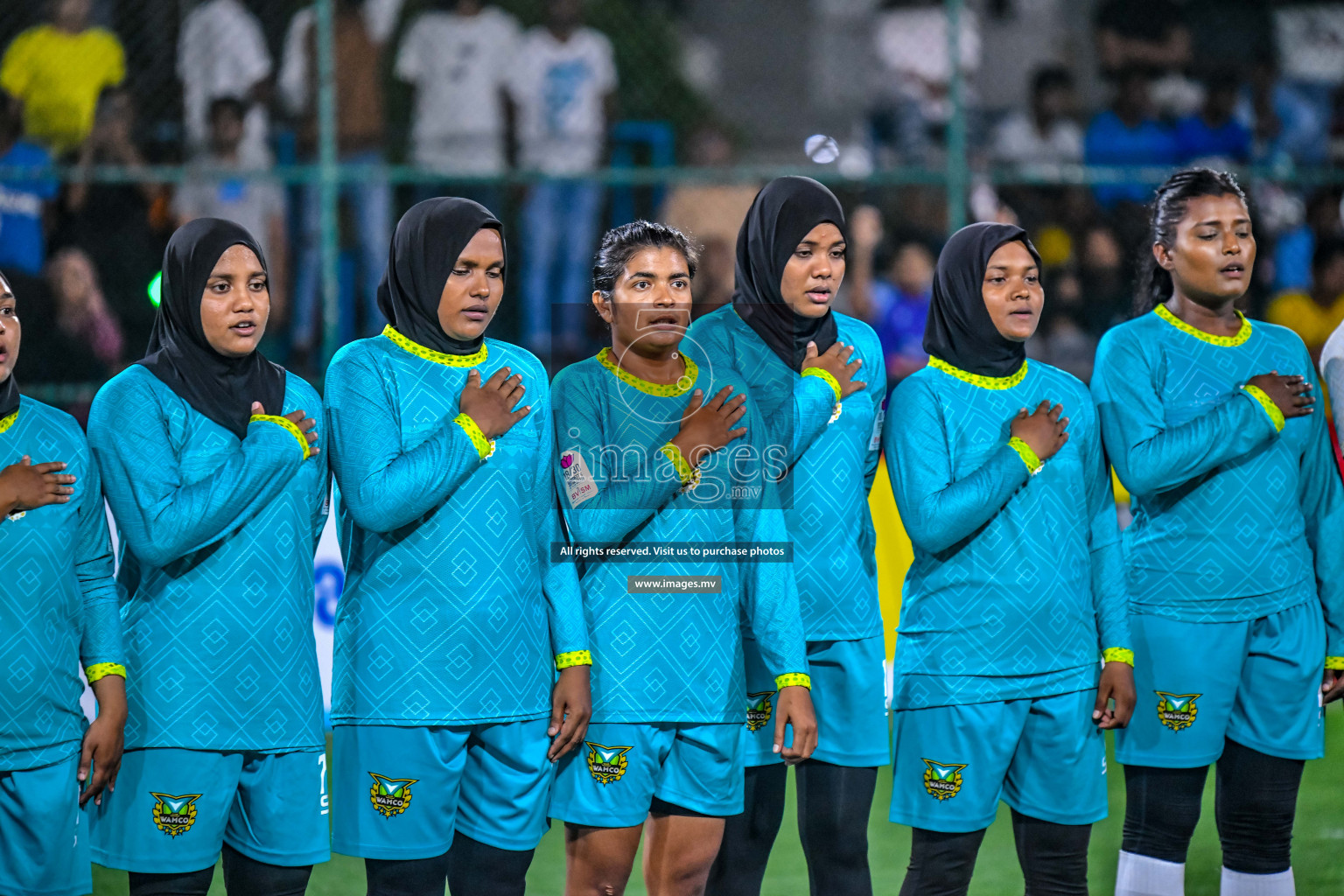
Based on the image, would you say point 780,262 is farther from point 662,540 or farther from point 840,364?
point 662,540

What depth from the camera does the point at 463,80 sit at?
8688 mm

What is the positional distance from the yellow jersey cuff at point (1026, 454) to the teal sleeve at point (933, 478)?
→ 11mm

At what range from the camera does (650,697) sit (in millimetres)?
3365

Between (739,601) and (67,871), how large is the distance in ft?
5.11

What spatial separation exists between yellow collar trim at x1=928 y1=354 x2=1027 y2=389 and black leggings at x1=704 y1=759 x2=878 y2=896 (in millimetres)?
968

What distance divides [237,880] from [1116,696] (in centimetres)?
205

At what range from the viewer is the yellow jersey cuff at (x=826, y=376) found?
12.1 ft

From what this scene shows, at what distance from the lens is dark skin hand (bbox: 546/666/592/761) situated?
3350 mm

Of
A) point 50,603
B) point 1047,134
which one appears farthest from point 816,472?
point 1047,134

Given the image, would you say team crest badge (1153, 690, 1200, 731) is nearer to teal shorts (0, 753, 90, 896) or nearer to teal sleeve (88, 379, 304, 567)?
teal sleeve (88, 379, 304, 567)

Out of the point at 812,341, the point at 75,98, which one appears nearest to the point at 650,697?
the point at 812,341

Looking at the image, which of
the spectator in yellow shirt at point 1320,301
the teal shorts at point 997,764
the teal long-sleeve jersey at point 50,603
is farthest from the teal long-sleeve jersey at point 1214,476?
the spectator in yellow shirt at point 1320,301

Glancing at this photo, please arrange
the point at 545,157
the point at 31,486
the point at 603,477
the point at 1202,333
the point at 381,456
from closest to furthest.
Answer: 1. the point at 31,486
2. the point at 381,456
3. the point at 603,477
4. the point at 1202,333
5. the point at 545,157

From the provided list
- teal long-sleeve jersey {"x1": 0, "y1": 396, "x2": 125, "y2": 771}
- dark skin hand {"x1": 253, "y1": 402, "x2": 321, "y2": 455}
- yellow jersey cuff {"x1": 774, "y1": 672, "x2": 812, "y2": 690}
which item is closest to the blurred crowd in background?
dark skin hand {"x1": 253, "y1": 402, "x2": 321, "y2": 455}
